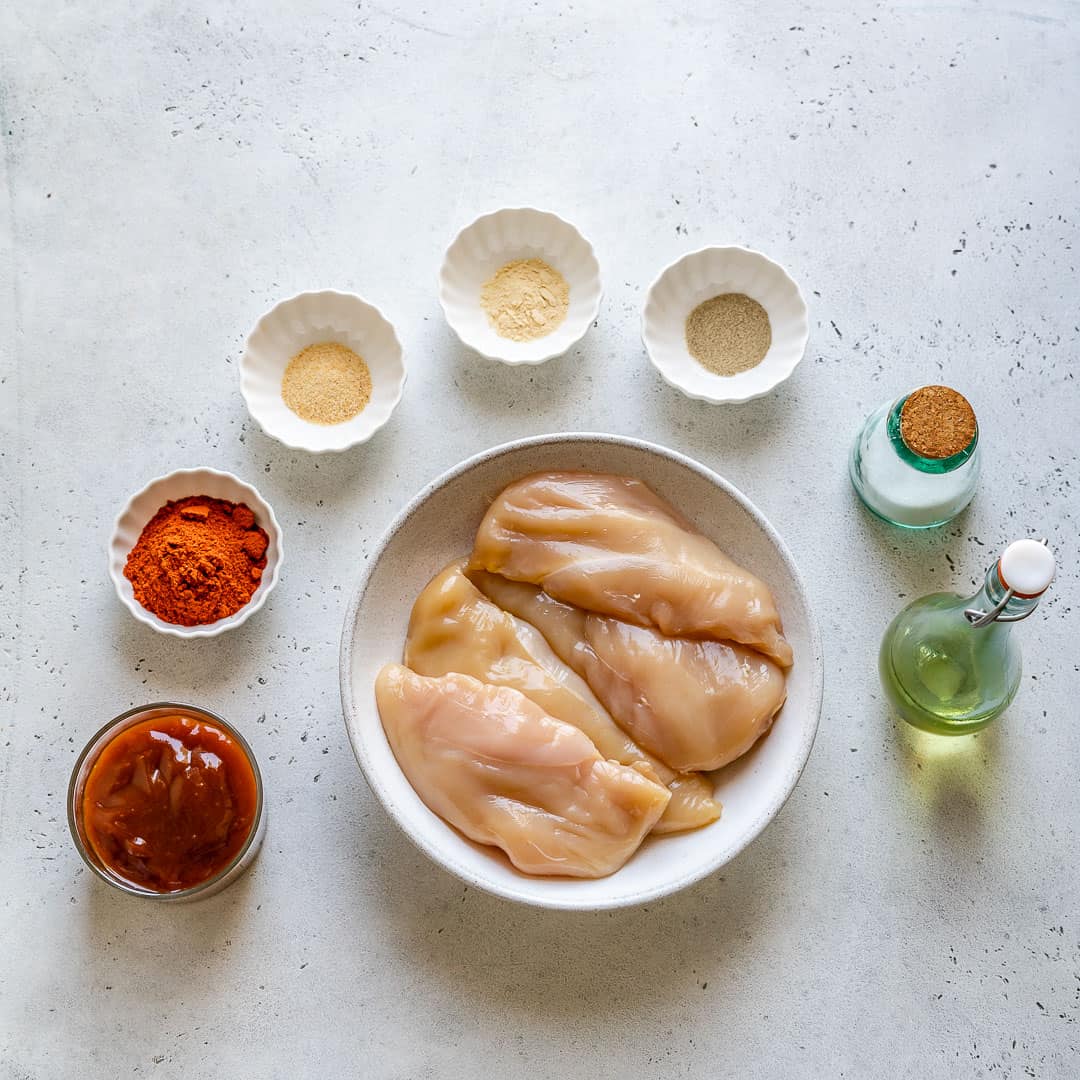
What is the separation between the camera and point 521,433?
2.08 m

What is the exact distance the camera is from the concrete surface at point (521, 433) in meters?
1.97

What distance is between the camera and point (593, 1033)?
6.45ft

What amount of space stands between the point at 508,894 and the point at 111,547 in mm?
949

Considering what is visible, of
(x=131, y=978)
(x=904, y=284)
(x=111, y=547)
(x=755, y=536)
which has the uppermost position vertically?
(x=904, y=284)

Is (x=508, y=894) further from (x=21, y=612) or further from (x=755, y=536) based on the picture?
(x=21, y=612)

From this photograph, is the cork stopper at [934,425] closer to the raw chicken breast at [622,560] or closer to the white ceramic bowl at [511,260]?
the raw chicken breast at [622,560]

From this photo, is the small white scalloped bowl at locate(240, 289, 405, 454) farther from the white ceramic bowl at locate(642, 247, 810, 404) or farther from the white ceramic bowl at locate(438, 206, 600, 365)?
the white ceramic bowl at locate(642, 247, 810, 404)

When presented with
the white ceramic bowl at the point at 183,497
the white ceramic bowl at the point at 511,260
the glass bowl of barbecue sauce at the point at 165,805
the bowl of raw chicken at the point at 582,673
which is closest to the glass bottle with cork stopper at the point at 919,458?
the bowl of raw chicken at the point at 582,673

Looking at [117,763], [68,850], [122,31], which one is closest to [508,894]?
[117,763]

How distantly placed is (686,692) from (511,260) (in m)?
0.91

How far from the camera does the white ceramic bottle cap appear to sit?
161 cm

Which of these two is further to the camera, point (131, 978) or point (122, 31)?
point (122, 31)

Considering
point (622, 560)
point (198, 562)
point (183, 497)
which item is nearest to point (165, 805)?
point (198, 562)

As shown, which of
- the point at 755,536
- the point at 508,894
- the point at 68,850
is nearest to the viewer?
the point at 508,894
